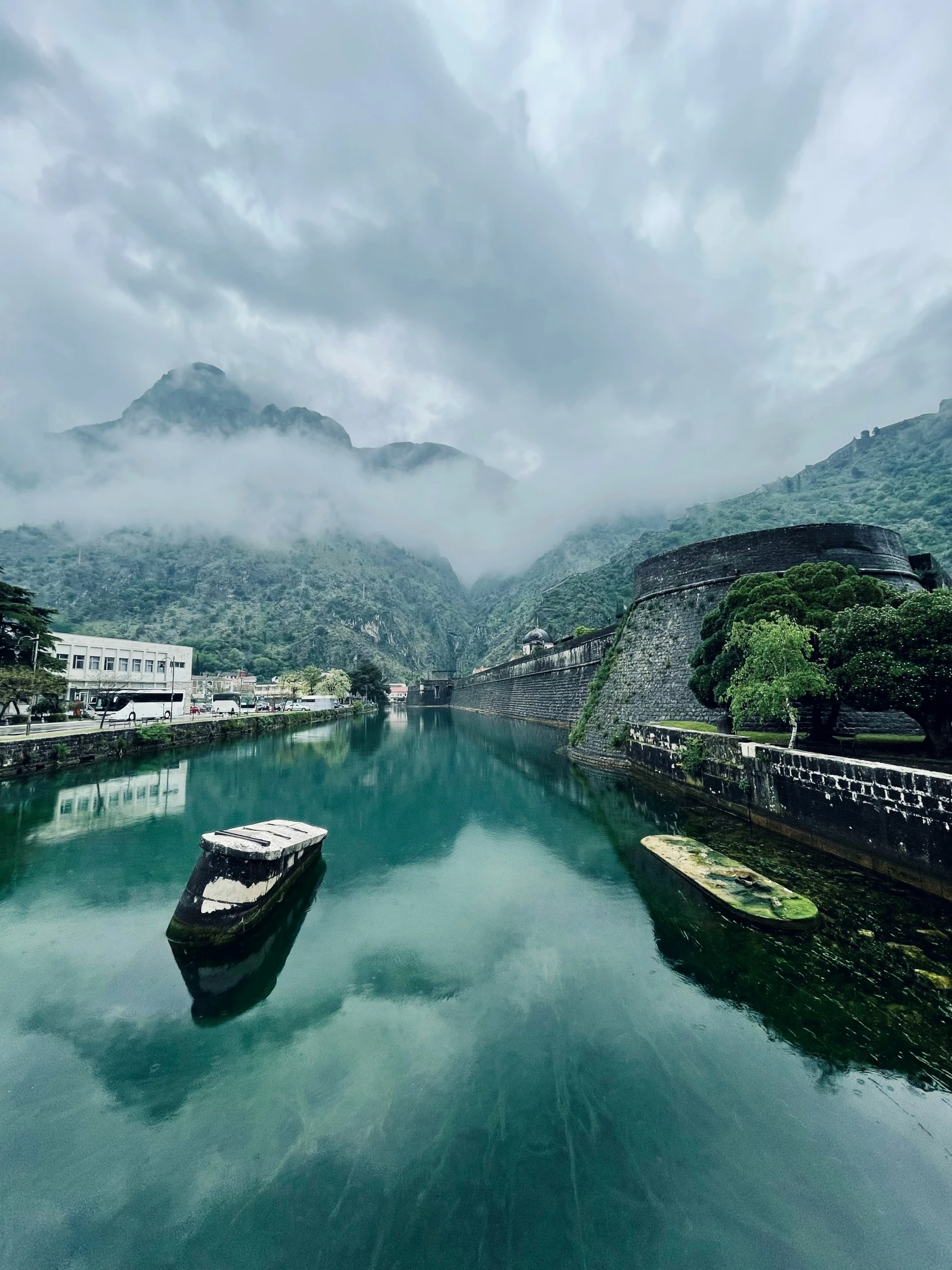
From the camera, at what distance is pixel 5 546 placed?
174 meters

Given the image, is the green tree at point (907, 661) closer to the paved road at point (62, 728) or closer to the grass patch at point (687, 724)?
the grass patch at point (687, 724)

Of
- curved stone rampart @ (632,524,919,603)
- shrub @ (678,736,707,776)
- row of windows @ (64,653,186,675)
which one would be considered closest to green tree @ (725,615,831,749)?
shrub @ (678,736,707,776)

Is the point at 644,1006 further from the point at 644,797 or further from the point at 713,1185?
the point at 644,797

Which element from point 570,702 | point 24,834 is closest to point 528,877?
point 24,834

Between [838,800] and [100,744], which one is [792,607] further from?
[100,744]

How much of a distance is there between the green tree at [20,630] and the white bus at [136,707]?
19.6ft

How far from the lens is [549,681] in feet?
175

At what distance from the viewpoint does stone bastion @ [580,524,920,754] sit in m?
26.6

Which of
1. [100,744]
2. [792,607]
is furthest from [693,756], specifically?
[100,744]

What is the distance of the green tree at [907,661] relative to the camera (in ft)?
39.1

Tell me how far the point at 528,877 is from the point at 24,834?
565 inches

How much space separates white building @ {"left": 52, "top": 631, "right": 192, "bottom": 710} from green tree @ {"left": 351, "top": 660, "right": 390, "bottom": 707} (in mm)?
35180

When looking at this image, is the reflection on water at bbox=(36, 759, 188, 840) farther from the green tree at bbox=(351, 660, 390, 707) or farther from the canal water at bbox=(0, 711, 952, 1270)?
the green tree at bbox=(351, 660, 390, 707)

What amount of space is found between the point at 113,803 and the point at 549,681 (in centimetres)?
4169
